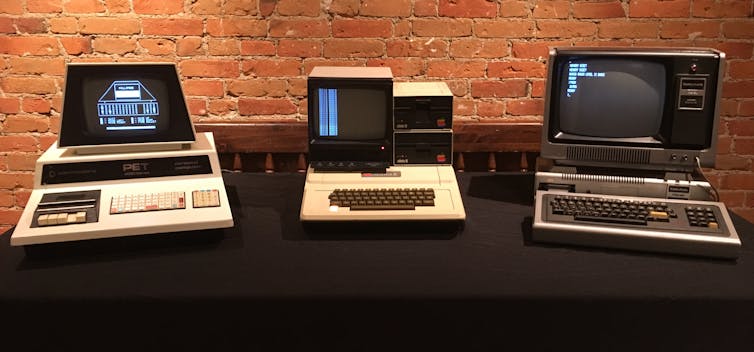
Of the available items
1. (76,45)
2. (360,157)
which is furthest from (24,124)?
(360,157)

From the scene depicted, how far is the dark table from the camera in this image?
145 centimetres

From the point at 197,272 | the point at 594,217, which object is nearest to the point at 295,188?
the point at 197,272

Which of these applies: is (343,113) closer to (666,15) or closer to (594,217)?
(594,217)

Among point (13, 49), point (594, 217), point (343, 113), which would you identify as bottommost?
point (594, 217)

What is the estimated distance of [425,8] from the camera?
7.73 feet

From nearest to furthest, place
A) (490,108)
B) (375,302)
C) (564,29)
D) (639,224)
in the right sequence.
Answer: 1. (375,302)
2. (639,224)
3. (564,29)
4. (490,108)

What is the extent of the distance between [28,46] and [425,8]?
4.52 feet

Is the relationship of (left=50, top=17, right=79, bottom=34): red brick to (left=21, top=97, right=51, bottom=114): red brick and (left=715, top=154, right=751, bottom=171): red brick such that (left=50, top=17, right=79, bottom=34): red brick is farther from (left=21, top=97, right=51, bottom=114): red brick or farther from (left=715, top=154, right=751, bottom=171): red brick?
(left=715, top=154, right=751, bottom=171): red brick

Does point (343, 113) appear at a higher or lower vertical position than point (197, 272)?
higher

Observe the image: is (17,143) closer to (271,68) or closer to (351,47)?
(271,68)

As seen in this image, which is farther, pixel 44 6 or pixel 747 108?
pixel 747 108

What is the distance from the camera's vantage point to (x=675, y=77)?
177 centimetres

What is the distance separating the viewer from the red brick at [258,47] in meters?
2.37

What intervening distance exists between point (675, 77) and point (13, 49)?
83.5 inches
